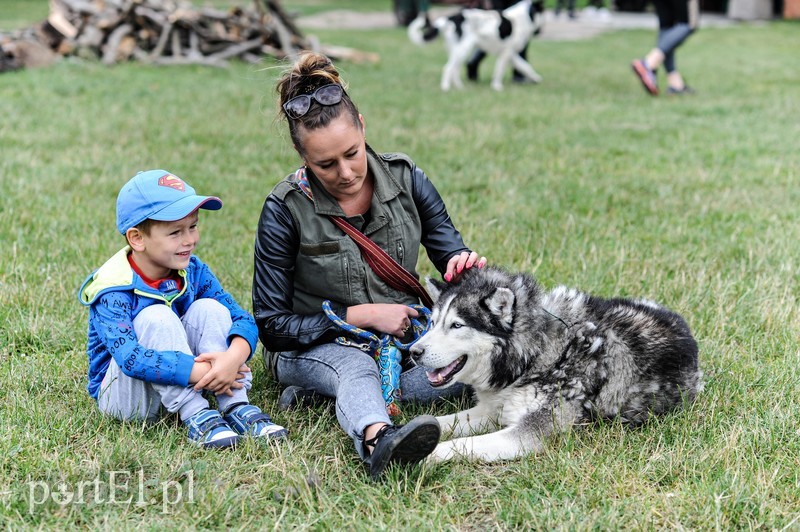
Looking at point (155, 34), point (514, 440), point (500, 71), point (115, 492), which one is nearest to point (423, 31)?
point (500, 71)

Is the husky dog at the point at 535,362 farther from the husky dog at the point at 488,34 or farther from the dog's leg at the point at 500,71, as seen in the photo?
the dog's leg at the point at 500,71

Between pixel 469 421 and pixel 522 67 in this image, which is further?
pixel 522 67

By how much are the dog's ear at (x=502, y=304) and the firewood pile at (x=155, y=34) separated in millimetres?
10909

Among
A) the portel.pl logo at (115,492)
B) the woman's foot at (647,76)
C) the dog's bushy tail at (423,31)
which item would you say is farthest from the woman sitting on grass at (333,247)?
the dog's bushy tail at (423,31)

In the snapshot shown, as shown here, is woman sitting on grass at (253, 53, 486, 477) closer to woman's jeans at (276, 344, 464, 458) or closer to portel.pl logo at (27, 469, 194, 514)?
woman's jeans at (276, 344, 464, 458)

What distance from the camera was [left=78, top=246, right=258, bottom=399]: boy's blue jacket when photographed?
3.03 metres

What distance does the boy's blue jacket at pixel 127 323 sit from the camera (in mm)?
3027

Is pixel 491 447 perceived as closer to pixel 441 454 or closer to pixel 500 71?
pixel 441 454

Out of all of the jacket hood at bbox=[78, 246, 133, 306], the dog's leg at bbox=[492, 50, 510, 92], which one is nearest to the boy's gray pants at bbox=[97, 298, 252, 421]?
the jacket hood at bbox=[78, 246, 133, 306]

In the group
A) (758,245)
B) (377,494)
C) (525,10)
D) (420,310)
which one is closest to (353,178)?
(420,310)

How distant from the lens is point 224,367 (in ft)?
10.4

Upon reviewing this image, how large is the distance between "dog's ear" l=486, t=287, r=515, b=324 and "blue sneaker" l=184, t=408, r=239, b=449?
3.67 feet

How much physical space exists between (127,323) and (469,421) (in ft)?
4.76

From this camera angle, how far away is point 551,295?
Result: 342 centimetres
